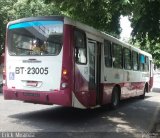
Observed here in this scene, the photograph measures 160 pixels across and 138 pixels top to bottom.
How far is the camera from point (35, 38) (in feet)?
37.3

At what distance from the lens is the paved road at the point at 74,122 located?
9594 millimetres

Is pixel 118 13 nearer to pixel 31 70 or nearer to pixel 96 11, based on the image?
pixel 96 11

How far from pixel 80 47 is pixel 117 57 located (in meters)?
4.52

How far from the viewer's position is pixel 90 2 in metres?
12.8

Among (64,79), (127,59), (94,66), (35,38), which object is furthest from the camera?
(127,59)

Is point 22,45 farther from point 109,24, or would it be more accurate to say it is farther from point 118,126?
point 109,24

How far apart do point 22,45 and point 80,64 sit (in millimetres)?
1990

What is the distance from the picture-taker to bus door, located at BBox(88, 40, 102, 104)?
12.2 m

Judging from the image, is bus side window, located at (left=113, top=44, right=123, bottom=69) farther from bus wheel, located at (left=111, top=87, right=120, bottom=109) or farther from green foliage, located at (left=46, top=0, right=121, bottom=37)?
bus wheel, located at (left=111, top=87, right=120, bottom=109)

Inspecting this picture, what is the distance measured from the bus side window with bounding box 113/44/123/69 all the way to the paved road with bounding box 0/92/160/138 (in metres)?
2.01

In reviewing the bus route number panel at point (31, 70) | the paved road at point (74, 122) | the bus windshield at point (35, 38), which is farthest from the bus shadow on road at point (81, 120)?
the bus windshield at point (35, 38)

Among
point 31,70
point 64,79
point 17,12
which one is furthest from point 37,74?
point 17,12

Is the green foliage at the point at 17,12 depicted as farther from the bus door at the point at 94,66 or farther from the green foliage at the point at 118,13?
the bus door at the point at 94,66

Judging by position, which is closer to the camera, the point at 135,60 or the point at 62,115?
the point at 62,115
